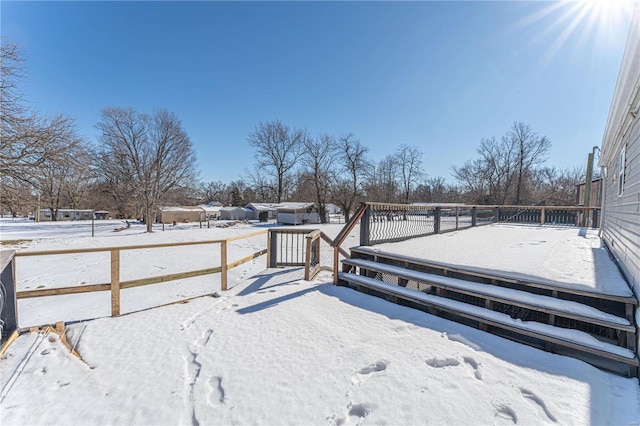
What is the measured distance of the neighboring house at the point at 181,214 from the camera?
33188 mm

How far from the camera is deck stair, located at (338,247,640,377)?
7.61ft

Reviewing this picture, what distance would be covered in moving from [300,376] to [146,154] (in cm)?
2863

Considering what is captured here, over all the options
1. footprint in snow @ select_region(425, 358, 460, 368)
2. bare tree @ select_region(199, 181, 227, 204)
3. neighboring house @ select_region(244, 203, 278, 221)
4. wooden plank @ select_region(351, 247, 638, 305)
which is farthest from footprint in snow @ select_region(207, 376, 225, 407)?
bare tree @ select_region(199, 181, 227, 204)

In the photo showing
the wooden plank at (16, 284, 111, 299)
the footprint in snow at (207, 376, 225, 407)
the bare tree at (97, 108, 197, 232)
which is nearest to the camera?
the footprint in snow at (207, 376, 225, 407)

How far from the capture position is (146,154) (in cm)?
2488

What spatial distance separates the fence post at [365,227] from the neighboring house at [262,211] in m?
30.5

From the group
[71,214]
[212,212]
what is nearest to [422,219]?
[212,212]

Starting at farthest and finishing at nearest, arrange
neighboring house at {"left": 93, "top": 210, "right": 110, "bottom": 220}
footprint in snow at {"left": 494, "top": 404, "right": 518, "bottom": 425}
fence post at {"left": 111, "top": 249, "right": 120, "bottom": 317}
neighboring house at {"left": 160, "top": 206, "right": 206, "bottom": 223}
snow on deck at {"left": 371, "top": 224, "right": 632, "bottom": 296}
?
neighboring house at {"left": 93, "top": 210, "right": 110, "bottom": 220}
neighboring house at {"left": 160, "top": 206, "right": 206, "bottom": 223}
fence post at {"left": 111, "top": 249, "right": 120, "bottom": 317}
snow on deck at {"left": 371, "top": 224, "right": 632, "bottom": 296}
footprint in snow at {"left": 494, "top": 404, "right": 518, "bottom": 425}

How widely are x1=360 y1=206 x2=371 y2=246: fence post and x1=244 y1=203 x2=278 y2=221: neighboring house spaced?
100 feet

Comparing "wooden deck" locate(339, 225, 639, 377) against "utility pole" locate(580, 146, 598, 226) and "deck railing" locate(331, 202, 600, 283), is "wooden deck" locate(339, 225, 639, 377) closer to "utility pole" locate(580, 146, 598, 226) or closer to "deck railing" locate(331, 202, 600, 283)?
"deck railing" locate(331, 202, 600, 283)

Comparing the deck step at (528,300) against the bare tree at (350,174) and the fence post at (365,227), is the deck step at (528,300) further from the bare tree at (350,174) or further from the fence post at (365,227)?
the bare tree at (350,174)

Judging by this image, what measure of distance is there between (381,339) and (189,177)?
29.0m

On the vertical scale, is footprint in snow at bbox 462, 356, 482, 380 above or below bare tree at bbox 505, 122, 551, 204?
below

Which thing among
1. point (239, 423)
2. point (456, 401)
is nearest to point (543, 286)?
point (456, 401)
